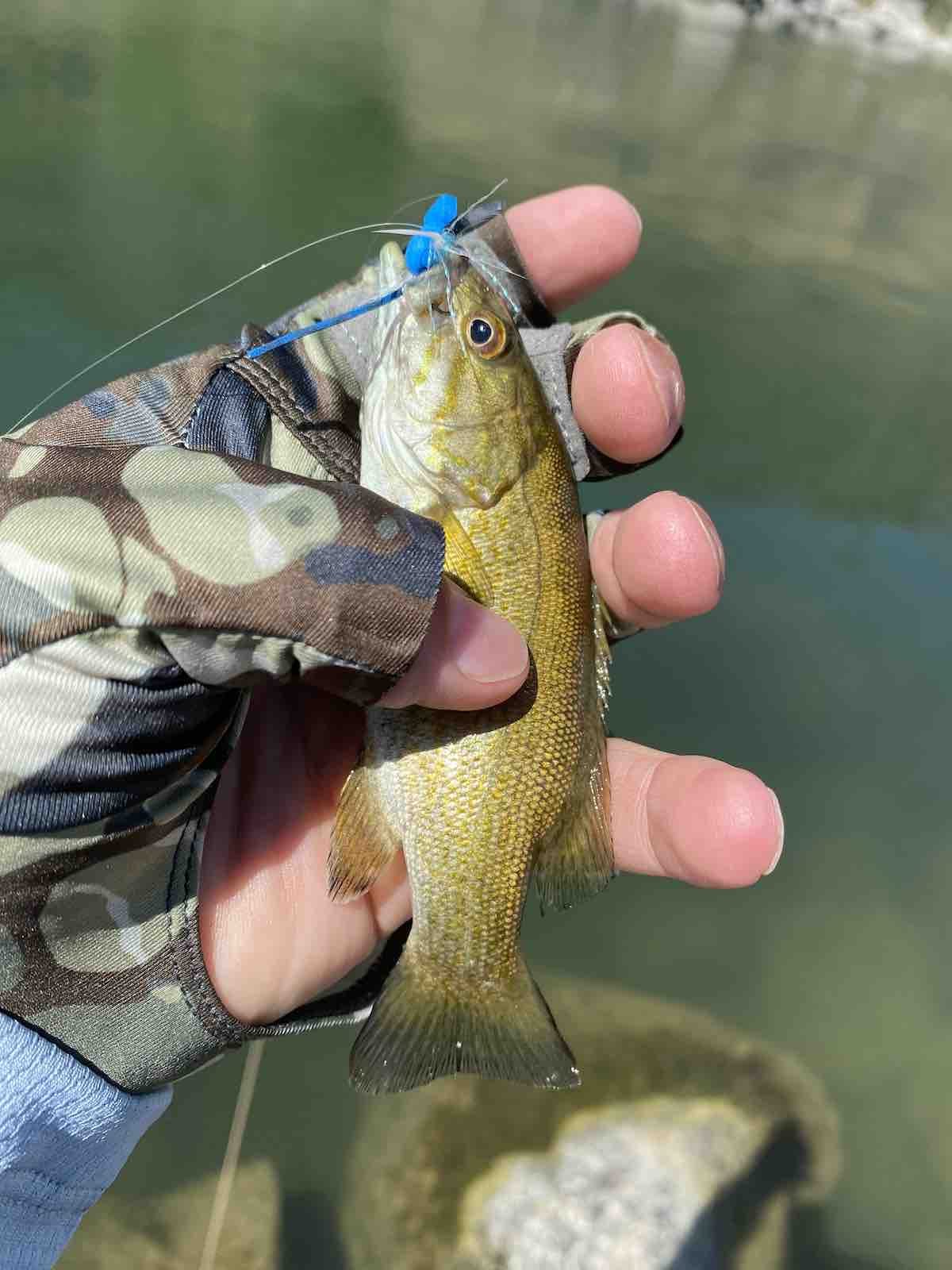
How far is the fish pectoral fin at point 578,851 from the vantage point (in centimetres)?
219

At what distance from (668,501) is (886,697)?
3.45 metres

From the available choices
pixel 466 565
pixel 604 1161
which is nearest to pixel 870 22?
pixel 466 565

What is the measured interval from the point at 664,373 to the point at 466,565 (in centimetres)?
74

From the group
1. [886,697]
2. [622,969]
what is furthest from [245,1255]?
[886,697]

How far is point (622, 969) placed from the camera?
418 cm

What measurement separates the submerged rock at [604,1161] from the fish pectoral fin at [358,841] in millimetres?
2041

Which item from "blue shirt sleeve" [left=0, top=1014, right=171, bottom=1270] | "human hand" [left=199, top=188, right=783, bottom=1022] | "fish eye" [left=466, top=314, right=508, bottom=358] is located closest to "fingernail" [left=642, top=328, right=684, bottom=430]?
"human hand" [left=199, top=188, right=783, bottom=1022]

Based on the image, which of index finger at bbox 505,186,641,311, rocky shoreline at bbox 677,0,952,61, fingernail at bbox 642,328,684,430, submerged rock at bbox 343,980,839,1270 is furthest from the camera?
rocky shoreline at bbox 677,0,952,61

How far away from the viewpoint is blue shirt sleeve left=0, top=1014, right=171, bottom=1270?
5.75ft

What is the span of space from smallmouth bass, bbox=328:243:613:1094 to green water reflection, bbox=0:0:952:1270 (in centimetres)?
202

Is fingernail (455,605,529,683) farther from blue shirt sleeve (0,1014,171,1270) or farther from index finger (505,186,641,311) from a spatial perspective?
index finger (505,186,641,311)

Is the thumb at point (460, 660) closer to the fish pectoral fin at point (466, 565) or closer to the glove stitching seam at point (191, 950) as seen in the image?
the fish pectoral fin at point (466, 565)

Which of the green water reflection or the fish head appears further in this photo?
the green water reflection

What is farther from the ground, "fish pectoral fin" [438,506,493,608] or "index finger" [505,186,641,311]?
"index finger" [505,186,641,311]
